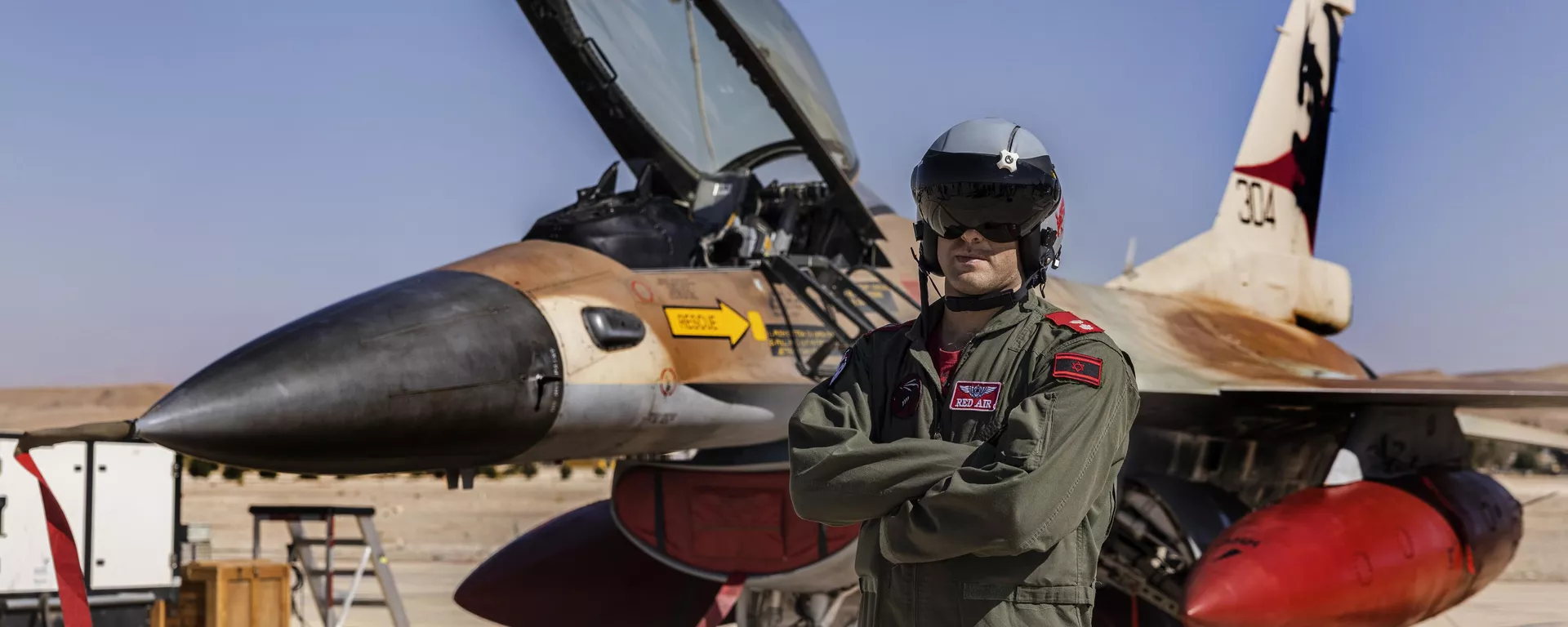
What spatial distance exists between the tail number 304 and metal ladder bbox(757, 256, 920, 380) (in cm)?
508

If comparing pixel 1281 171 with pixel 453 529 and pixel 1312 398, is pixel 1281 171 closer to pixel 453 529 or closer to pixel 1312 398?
pixel 1312 398

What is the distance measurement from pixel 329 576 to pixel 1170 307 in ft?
17.7

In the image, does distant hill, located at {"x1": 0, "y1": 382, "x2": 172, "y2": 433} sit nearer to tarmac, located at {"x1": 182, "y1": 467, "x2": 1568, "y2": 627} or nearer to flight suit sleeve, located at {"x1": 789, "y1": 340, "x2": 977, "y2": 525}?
tarmac, located at {"x1": 182, "y1": 467, "x2": 1568, "y2": 627}

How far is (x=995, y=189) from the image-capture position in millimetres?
2471

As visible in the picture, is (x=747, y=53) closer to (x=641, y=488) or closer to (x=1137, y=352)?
(x=641, y=488)

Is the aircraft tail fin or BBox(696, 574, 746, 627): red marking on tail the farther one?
the aircraft tail fin

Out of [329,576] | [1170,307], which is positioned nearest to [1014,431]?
[329,576]

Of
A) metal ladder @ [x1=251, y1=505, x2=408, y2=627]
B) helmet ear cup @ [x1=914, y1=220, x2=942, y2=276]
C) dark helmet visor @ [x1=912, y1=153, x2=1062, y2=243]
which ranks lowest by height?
metal ladder @ [x1=251, y1=505, x2=408, y2=627]

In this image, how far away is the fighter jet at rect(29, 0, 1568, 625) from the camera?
516 centimetres

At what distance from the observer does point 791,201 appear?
7.21 metres

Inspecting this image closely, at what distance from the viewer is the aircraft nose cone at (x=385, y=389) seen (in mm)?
4691

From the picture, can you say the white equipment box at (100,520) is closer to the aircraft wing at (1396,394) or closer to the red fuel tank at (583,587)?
the red fuel tank at (583,587)

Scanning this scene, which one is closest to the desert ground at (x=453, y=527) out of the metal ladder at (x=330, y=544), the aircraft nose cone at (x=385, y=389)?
the metal ladder at (x=330, y=544)

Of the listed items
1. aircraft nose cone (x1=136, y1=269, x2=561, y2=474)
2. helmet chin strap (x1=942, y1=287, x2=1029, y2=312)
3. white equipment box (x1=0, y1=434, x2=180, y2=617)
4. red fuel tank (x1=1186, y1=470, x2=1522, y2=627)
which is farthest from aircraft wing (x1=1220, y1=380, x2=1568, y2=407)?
white equipment box (x1=0, y1=434, x2=180, y2=617)
